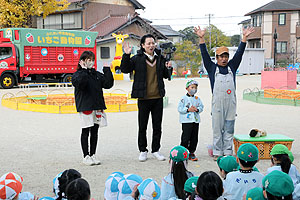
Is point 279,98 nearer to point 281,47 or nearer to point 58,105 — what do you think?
point 58,105

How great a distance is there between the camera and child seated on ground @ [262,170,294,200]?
2551 mm

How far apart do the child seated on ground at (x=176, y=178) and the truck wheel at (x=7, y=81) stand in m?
19.4

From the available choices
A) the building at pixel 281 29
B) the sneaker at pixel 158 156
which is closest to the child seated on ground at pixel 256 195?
the sneaker at pixel 158 156

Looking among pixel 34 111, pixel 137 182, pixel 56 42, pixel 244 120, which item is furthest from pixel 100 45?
pixel 137 182

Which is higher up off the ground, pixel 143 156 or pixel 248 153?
pixel 248 153

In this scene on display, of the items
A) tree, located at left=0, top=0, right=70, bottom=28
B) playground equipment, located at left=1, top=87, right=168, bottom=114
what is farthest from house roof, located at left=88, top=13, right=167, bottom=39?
playground equipment, located at left=1, top=87, right=168, bottom=114

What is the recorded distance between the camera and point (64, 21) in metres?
35.8

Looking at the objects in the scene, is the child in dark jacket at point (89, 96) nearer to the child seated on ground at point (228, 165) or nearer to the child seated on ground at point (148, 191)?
the child seated on ground at point (228, 165)

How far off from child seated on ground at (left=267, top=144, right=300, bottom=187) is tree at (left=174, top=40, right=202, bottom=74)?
33.1m

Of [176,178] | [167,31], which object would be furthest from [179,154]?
[167,31]

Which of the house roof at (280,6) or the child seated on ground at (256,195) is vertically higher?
the house roof at (280,6)

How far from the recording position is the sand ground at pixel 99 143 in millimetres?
5125

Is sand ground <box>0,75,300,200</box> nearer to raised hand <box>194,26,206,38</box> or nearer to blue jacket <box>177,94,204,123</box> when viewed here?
blue jacket <box>177,94,204,123</box>

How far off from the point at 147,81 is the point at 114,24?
30.1m
